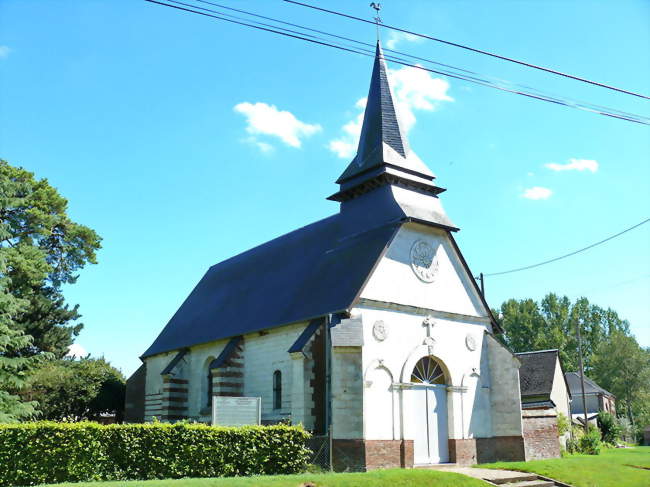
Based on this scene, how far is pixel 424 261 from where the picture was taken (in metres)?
23.1

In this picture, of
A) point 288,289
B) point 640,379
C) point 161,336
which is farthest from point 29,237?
point 640,379

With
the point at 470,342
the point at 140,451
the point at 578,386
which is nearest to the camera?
the point at 140,451

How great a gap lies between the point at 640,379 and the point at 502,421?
63157 millimetres

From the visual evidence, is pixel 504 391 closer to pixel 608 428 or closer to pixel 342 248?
pixel 342 248

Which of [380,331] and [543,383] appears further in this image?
[543,383]

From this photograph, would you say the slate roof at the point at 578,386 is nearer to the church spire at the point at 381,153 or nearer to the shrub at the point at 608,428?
the shrub at the point at 608,428

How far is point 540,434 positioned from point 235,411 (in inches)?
512

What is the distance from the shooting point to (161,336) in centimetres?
3538

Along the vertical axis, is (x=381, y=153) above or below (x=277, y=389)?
above

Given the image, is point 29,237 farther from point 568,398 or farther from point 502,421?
point 568,398

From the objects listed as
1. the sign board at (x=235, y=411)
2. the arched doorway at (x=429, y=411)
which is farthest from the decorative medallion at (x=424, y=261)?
the sign board at (x=235, y=411)

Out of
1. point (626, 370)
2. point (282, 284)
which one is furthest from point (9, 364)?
point (626, 370)

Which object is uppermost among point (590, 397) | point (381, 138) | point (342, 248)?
point (381, 138)

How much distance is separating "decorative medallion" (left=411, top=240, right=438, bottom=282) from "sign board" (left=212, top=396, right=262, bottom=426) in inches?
314
